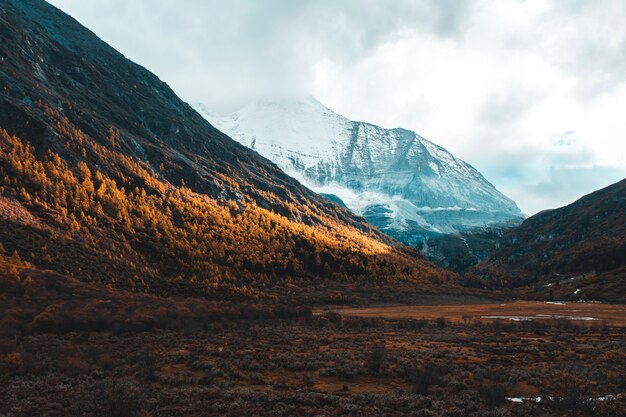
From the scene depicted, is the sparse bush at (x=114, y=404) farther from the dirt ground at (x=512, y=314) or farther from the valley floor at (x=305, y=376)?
the dirt ground at (x=512, y=314)

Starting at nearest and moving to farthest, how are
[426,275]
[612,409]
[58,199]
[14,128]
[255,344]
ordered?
[612,409] → [255,344] → [58,199] → [14,128] → [426,275]

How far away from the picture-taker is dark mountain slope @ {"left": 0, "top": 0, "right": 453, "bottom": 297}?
8369 centimetres

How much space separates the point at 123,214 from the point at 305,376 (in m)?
101

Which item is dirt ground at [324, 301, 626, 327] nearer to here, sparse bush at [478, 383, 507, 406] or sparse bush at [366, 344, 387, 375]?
sparse bush at [366, 344, 387, 375]

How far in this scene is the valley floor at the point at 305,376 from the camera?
65.7 ft

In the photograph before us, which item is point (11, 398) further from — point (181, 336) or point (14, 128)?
point (14, 128)

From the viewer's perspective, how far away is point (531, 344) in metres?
44.2

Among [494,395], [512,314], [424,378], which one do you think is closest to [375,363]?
[424,378]

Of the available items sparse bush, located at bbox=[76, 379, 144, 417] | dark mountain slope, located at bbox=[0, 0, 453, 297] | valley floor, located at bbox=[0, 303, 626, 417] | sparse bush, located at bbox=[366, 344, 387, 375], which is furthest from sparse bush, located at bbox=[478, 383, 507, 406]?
dark mountain slope, located at bbox=[0, 0, 453, 297]

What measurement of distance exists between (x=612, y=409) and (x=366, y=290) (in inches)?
4511

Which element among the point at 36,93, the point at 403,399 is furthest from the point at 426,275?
the point at 36,93

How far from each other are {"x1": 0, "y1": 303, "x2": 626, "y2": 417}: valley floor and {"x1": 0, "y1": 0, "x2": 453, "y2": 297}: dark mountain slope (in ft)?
154

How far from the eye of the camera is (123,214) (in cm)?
11175

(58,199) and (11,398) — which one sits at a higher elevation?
(58,199)
